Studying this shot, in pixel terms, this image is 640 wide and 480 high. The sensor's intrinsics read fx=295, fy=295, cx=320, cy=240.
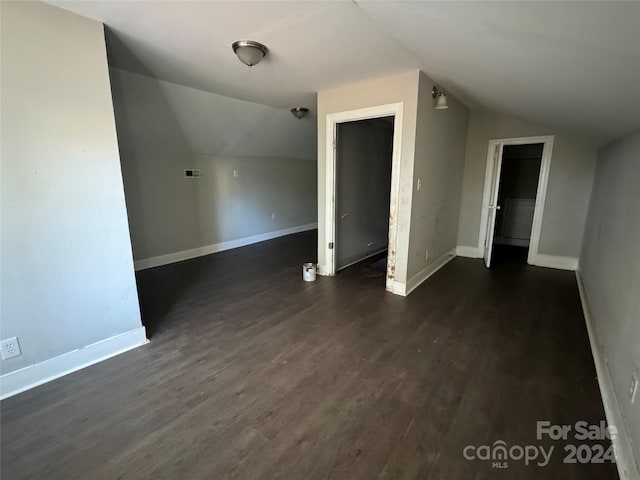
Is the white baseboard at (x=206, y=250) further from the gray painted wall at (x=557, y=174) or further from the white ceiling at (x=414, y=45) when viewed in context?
the gray painted wall at (x=557, y=174)

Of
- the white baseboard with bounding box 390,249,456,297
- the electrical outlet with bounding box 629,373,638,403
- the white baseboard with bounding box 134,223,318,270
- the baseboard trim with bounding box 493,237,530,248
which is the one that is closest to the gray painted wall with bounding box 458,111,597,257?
the white baseboard with bounding box 390,249,456,297

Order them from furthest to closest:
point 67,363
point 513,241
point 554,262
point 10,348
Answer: point 513,241 → point 554,262 → point 67,363 → point 10,348

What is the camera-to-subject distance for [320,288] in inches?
136

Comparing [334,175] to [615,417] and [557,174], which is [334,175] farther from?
[557,174]

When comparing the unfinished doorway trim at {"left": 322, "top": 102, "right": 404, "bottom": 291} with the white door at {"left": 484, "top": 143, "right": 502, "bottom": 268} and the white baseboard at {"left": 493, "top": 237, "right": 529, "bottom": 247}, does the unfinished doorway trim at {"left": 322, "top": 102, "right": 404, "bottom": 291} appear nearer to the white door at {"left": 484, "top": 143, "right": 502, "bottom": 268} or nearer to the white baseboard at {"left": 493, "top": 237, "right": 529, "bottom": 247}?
the white door at {"left": 484, "top": 143, "right": 502, "bottom": 268}

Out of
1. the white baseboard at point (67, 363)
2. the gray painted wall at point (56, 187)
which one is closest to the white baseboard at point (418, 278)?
the white baseboard at point (67, 363)

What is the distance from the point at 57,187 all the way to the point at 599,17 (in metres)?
2.74

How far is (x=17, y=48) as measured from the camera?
5.41 ft

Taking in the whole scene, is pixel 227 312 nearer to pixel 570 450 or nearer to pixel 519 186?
pixel 570 450

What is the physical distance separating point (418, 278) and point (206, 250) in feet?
11.4

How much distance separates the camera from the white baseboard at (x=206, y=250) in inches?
169

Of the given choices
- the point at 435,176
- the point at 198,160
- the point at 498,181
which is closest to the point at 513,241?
the point at 498,181

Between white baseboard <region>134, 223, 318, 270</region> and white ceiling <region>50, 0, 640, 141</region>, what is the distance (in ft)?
8.29

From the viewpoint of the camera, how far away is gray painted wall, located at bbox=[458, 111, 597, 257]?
3.86m
